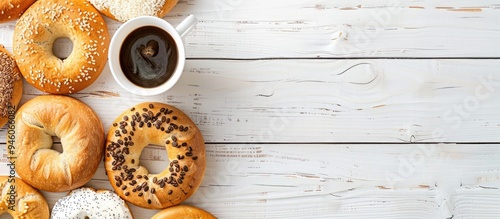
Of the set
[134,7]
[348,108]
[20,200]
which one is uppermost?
[348,108]

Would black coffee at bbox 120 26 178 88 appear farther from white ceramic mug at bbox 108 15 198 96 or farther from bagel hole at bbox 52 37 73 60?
bagel hole at bbox 52 37 73 60

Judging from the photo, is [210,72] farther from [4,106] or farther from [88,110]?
[4,106]

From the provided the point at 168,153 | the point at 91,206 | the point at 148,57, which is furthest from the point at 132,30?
the point at 91,206

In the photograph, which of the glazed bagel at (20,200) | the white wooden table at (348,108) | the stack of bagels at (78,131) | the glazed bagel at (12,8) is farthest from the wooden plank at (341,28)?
Result: the glazed bagel at (20,200)

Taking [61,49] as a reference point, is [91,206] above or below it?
below

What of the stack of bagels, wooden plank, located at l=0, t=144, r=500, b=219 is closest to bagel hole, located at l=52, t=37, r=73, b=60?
the stack of bagels

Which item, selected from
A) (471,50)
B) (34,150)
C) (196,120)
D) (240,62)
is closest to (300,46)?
(240,62)

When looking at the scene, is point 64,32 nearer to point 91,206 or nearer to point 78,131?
point 78,131
